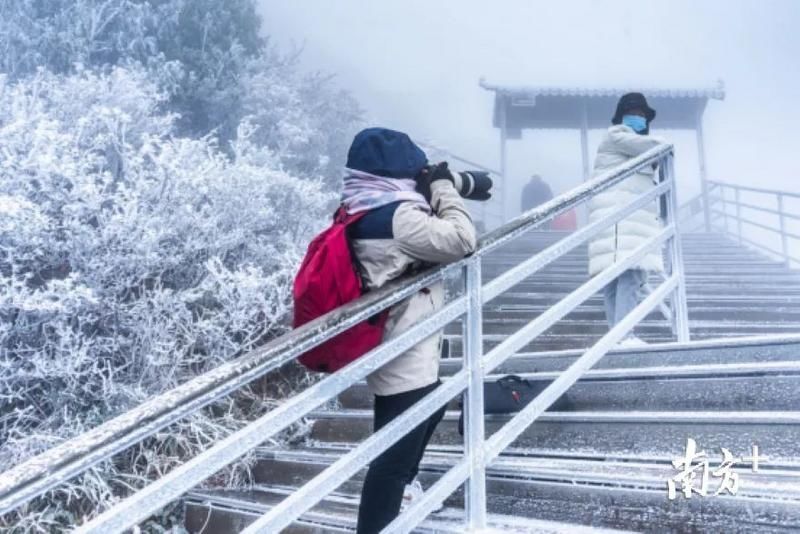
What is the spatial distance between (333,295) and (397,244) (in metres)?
0.23

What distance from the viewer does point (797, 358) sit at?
2.22 metres

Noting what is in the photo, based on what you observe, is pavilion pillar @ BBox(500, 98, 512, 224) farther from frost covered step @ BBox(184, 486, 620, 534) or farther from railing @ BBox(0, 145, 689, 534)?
frost covered step @ BBox(184, 486, 620, 534)

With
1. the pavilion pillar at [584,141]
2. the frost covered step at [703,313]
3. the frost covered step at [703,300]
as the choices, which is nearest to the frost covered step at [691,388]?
the frost covered step at [703,313]

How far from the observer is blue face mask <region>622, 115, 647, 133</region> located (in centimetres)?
358

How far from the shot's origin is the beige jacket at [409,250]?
173cm

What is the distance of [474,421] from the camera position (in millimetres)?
1900

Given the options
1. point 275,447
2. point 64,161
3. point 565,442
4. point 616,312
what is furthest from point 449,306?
point 64,161

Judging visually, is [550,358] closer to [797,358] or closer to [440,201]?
[797,358]

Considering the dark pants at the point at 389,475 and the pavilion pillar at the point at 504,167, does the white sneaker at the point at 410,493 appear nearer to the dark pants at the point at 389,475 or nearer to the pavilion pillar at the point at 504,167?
the dark pants at the point at 389,475

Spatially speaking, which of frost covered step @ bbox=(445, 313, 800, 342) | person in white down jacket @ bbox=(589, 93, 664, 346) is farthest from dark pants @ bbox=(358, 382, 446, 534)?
frost covered step @ bbox=(445, 313, 800, 342)

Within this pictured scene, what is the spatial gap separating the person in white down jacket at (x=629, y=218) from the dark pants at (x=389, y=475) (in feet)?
6.66

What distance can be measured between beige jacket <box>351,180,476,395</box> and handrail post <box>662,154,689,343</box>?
186 centimetres

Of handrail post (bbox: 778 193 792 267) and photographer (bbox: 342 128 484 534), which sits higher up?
handrail post (bbox: 778 193 792 267)

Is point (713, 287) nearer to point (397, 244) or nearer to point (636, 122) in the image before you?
point (636, 122)
